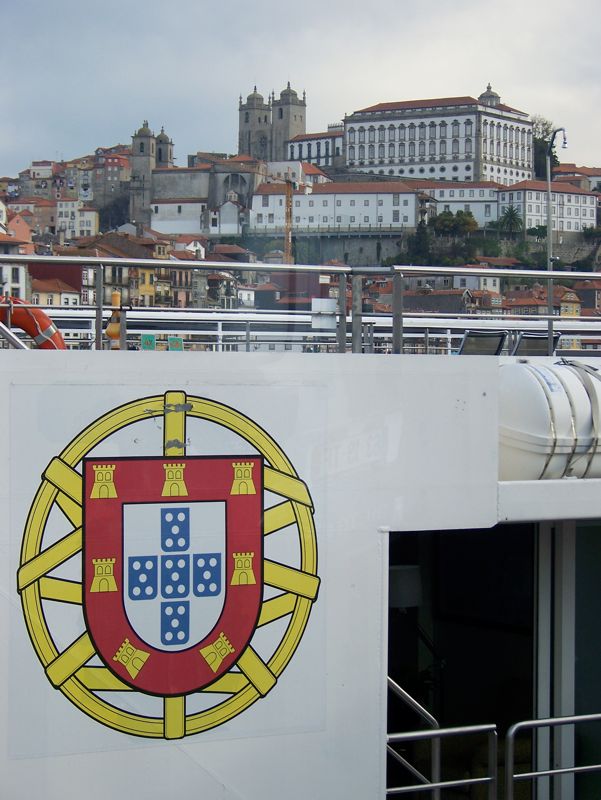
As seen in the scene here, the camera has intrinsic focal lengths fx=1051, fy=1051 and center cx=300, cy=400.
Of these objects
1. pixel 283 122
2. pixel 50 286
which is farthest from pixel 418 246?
pixel 50 286

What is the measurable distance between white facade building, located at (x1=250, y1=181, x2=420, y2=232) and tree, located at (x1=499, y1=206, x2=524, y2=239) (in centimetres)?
1105

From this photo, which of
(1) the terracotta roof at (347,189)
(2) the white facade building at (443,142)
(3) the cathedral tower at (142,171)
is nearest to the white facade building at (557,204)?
(2) the white facade building at (443,142)

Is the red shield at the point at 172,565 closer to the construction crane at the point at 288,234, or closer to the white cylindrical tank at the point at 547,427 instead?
the white cylindrical tank at the point at 547,427

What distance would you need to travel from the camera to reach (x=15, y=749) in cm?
355

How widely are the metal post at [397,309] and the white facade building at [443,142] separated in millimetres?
128465

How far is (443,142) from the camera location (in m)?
131

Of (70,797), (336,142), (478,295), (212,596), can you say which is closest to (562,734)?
(212,596)

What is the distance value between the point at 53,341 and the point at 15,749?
1735 mm

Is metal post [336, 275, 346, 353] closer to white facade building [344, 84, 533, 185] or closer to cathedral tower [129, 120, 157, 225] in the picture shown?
cathedral tower [129, 120, 157, 225]

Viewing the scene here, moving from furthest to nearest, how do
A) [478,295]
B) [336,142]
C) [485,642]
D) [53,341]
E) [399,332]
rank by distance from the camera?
1. [336,142]
2. [478,295]
3. [485,642]
4. [53,341]
5. [399,332]

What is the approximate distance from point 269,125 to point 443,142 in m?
29.8

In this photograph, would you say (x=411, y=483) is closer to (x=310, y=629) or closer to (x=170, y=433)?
(x=310, y=629)

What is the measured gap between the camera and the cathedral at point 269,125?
14800cm

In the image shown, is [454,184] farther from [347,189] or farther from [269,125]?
[269,125]
